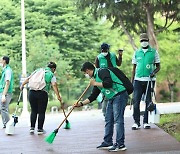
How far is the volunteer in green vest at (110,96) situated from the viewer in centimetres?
720

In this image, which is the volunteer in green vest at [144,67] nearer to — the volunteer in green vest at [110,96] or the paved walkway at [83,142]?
the paved walkway at [83,142]

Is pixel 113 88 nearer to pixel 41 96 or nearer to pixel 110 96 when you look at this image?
pixel 110 96

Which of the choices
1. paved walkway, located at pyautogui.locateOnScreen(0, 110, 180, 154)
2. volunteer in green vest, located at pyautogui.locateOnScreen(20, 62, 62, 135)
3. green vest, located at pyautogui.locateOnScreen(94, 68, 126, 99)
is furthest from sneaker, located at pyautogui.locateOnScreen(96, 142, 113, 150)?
→ volunteer in green vest, located at pyautogui.locateOnScreen(20, 62, 62, 135)

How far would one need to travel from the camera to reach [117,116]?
24.7ft

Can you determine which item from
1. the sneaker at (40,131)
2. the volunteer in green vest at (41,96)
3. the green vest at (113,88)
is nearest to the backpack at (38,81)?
the volunteer in green vest at (41,96)

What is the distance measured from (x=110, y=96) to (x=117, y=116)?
35cm

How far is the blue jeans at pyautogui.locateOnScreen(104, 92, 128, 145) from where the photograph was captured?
→ 7485 millimetres

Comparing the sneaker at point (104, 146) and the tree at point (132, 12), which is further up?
the tree at point (132, 12)

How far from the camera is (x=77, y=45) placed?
3266 cm

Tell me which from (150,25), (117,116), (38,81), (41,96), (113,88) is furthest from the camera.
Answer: (150,25)

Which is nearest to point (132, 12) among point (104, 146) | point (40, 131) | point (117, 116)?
point (40, 131)

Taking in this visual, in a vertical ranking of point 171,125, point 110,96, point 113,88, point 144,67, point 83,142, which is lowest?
point 83,142

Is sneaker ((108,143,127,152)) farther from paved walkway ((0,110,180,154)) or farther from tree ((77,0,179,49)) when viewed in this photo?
tree ((77,0,179,49))

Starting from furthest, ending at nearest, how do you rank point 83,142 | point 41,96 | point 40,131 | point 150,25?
point 150,25, point 40,131, point 41,96, point 83,142
